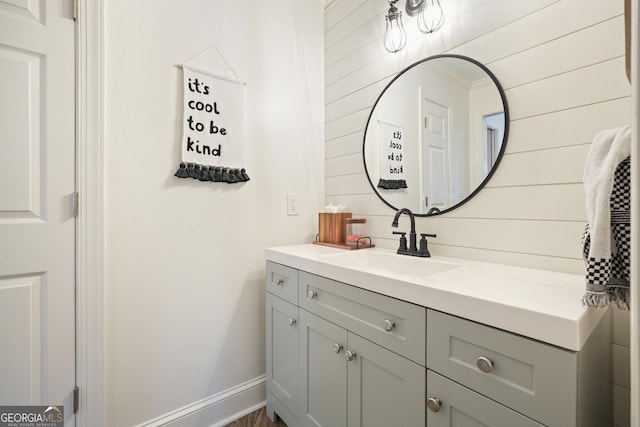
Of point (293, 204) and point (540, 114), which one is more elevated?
point (540, 114)

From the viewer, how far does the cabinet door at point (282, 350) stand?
134cm

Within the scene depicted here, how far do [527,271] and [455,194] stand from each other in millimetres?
423

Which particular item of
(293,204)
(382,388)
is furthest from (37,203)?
(382,388)

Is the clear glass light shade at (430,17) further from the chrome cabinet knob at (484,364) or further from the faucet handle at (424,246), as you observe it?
the chrome cabinet knob at (484,364)

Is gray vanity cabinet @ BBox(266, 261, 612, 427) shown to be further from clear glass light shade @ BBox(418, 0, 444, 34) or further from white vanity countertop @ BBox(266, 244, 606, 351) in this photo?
clear glass light shade @ BBox(418, 0, 444, 34)

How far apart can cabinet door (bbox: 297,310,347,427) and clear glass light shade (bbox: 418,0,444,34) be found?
1.46 meters

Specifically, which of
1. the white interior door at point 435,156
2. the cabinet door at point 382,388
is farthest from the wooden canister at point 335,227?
the cabinet door at point 382,388

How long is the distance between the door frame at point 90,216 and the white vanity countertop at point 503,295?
3.10 feet

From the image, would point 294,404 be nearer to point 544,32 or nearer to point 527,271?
point 527,271

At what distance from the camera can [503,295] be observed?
72 centimetres

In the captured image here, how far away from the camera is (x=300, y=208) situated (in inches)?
74.0

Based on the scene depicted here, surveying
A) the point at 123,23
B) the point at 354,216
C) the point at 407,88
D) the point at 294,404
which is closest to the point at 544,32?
the point at 407,88

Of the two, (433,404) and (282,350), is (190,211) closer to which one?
(282,350)

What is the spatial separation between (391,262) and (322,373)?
0.59 m
